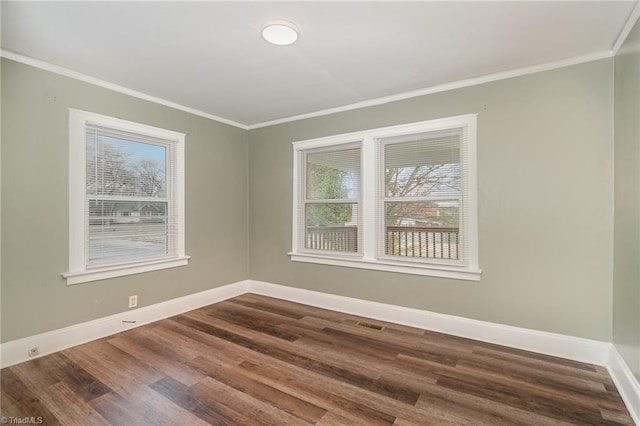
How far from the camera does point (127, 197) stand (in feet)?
10.6

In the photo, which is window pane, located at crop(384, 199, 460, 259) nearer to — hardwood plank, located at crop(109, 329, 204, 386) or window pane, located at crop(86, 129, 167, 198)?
hardwood plank, located at crop(109, 329, 204, 386)

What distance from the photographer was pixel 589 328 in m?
2.51

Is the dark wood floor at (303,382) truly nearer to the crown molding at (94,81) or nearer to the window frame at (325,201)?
the window frame at (325,201)

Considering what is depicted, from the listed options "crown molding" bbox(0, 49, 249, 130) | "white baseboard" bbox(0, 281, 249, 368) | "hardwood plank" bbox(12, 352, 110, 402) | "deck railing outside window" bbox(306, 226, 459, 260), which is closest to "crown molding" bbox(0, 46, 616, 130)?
"crown molding" bbox(0, 49, 249, 130)

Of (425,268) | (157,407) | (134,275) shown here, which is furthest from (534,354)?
(134,275)

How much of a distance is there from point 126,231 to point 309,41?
264 cm

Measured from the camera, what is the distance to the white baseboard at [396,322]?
2367 mm

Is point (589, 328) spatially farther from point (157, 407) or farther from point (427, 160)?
point (157, 407)

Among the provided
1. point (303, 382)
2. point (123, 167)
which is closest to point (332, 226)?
point (303, 382)

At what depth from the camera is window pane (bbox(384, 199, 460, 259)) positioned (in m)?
3.13

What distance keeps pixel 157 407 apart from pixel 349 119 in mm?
3289

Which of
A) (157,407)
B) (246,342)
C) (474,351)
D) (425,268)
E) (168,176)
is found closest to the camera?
(157,407)

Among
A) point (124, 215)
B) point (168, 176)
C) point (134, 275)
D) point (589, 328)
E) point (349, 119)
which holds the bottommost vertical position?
point (589, 328)

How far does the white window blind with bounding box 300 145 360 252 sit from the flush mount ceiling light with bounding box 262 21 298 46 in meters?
1.69
